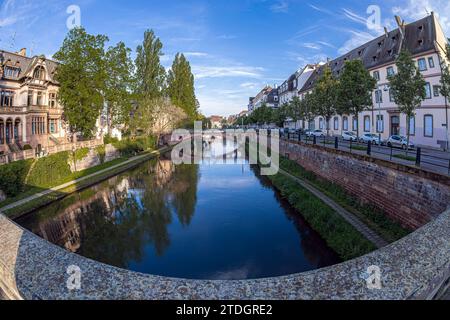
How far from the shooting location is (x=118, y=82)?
37000 millimetres

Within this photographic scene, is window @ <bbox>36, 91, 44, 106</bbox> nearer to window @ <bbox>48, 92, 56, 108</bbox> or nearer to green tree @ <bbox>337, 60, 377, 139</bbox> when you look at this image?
window @ <bbox>48, 92, 56, 108</bbox>

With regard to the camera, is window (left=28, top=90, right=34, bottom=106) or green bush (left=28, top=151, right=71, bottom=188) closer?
green bush (left=28, top=151, right=71, bottom=188)

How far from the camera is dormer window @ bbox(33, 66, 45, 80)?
35938mm

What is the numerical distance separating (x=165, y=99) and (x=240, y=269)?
44.4m

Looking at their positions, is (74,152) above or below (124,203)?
above

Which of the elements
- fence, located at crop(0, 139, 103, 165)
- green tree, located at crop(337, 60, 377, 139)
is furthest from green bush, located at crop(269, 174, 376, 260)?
fence, located at crop(0, 139, 103, 165)

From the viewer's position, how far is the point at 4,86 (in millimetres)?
32938

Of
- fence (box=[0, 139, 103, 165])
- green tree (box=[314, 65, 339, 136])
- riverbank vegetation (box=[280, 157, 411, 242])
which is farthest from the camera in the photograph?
green tree (box=[314, 65, 339, 136])

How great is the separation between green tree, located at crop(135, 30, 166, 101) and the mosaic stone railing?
144 ft

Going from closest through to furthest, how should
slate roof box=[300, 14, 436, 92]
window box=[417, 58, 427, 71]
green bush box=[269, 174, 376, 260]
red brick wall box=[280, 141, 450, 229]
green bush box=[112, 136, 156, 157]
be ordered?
red brick wall box=[280, 141, 450, 229] → green bush box=[269, 174, 376, 260] → window box=[417, 58, 427, 71] → slate roof box=[300, 14, 436, 92] → green bush box=[112, 136, 156, 157]

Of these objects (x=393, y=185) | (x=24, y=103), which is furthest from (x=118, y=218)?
(x=24, y=103)

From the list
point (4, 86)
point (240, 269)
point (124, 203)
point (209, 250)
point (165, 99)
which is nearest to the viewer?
point (240, 269)
